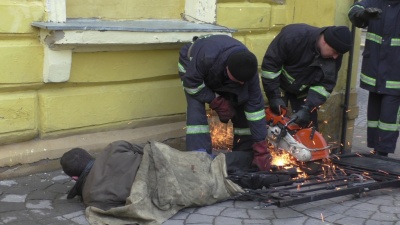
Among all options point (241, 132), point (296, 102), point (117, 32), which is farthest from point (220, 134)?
point (117, 32)

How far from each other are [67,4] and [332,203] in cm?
265

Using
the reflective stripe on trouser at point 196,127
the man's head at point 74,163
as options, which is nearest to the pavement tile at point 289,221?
the reflective stripe on trouser at point 196,127

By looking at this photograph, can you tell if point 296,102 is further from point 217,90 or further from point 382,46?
point 217,90

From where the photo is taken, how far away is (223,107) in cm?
490

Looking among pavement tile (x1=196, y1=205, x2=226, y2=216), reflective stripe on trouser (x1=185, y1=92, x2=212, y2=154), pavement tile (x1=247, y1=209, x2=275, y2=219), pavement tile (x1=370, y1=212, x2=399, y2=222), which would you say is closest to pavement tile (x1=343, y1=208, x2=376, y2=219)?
pavement tile (x1=370, y1=212, x2=399, y2=222)

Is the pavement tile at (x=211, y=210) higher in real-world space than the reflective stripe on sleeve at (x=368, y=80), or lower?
lower

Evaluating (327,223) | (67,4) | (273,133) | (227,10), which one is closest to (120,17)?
(67,4)

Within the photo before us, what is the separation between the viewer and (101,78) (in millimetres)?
5023

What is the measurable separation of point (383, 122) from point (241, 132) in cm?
142

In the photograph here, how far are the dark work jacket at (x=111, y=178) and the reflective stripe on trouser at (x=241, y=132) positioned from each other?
4.09 feet

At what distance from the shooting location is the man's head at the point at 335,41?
510cm

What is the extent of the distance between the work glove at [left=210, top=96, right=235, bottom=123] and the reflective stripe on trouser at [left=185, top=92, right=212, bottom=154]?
12cm

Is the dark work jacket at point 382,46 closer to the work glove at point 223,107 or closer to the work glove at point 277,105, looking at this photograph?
the work glove at point 277,105

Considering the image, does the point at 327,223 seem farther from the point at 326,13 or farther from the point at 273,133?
the point at 326,13
